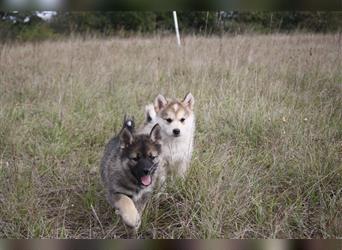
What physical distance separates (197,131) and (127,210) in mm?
406

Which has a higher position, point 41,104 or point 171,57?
point 171,57

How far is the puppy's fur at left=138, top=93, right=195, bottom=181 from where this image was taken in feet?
5.29

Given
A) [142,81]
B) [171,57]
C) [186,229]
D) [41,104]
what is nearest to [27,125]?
[41,104]

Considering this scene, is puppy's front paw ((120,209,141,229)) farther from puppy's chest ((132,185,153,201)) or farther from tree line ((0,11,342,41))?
tree line ((0,11,342,41))

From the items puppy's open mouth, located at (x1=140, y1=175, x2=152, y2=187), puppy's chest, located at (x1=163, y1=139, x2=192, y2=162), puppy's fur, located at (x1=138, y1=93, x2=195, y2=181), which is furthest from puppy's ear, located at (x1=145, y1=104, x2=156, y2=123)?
puppy's open mouth, located at (x1=140, y1=175, x2=152, y2=187)

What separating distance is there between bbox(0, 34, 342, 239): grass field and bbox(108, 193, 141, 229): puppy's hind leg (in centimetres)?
5

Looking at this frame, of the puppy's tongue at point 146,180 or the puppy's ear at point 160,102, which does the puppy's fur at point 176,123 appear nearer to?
the puppy's ear at point 160,102

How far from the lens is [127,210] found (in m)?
1.48

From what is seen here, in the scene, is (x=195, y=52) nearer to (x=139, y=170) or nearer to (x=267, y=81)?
(x=267, y=81)

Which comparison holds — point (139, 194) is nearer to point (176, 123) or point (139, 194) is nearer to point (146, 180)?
point (146, 180)

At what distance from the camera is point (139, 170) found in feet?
4.93

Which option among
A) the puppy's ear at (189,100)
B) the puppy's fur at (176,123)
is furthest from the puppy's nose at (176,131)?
the puppy's ear at (189,100)

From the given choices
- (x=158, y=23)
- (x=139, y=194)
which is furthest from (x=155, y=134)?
(x=158, y=23)

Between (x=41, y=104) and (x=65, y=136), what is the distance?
0.55ft
